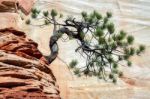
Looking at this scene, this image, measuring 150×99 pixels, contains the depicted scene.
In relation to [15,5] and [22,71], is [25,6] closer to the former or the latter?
[15,5]

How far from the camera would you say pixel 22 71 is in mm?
2768

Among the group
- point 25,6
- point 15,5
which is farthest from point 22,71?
point 25,6

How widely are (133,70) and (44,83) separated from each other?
311 centimetres

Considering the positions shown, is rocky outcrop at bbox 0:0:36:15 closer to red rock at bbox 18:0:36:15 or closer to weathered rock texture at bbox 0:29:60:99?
red rock at bbox 18:0:36:15

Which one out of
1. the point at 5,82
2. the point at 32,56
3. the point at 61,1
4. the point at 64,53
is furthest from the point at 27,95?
the point at 61,1

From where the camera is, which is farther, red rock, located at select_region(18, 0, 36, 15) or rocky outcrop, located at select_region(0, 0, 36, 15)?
red rock, located at select_region(18, 0, 36, 15)

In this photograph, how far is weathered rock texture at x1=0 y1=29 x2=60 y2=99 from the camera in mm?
2631

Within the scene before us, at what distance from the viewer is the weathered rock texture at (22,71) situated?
2.63 metres

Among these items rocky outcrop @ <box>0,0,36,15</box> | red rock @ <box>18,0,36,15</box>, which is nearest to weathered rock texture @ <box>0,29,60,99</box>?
rocky outcrop @ <box>0,0,36,15</box>

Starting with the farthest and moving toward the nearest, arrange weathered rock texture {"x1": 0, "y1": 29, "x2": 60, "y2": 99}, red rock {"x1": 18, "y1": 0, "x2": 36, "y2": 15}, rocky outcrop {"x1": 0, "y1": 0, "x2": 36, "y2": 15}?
red rock {"x1": 18, "y1": 0, "x2": 36, "y2": 15}, rocky outcrop {"x1": 0, "y1": 0, "x2": 36, "y2": 15}, weathered rock texture {"x1": 0, "y1": 29, "x2": 60, "y2": 99}

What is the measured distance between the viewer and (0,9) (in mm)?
5238

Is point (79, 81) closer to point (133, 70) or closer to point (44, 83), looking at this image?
point (133, 70)

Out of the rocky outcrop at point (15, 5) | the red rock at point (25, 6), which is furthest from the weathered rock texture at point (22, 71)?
the red rock at point (25, 6)

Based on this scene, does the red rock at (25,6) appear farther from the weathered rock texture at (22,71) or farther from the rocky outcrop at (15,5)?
the weathered rock texture at (22,71)
